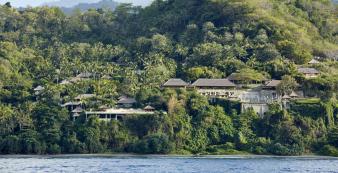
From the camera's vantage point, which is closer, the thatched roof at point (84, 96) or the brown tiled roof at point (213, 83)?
the thatched roof at point (84, 96)

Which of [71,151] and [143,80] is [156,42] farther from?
[71,151]

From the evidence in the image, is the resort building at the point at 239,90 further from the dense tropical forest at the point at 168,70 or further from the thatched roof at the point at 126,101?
the thatched roof at the point at 126,101

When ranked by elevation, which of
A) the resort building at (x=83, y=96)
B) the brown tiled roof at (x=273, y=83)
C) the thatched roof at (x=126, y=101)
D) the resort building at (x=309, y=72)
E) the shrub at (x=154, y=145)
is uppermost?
the resort building at (x=309, y=72)

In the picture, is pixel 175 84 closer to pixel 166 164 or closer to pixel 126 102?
pixel 126 102

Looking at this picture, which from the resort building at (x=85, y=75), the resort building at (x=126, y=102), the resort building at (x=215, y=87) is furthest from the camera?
the resort building at (x=85, y=75)

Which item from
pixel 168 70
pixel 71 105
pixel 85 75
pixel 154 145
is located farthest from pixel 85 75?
pixel 154 145

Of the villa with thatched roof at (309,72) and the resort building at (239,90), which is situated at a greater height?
the villa with thatched roof at (309,72)

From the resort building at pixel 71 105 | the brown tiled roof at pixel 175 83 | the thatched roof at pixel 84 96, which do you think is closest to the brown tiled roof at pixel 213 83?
the brown tiled roof at pixel 175 83
